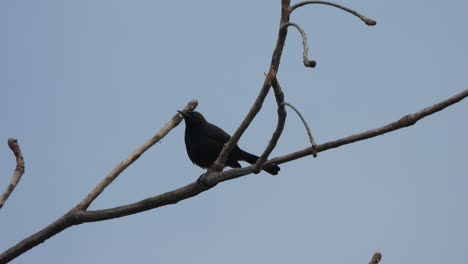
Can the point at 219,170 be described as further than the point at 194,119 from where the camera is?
No

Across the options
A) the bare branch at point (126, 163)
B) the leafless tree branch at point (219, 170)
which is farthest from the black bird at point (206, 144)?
the leafless tree branch at point (219, 170)

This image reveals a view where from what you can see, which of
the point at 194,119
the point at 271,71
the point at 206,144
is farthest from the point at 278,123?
the point at 194,119

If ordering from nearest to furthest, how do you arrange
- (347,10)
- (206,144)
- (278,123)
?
(347,10) < (278,123) < (206,144)

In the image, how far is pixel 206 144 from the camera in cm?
1098

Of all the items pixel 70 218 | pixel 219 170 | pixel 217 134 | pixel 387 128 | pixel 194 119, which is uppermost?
pixel 194 119

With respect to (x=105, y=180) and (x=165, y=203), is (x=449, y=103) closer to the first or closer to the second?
(x=165, y=203)

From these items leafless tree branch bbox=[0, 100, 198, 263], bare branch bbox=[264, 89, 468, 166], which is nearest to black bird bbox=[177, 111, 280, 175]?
leafless tree branch bbox=[0, 100, 198, 263]

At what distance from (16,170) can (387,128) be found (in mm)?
2354

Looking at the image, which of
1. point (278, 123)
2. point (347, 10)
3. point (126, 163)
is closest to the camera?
point (347, 10)

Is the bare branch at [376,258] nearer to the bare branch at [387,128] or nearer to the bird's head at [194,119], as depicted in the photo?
the bare branch at [387,128]

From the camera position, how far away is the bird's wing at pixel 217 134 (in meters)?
11.1

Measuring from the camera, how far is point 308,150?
509 centimetres

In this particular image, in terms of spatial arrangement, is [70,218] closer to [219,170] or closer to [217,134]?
[219,170]

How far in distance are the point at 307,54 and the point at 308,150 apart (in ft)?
2.52
